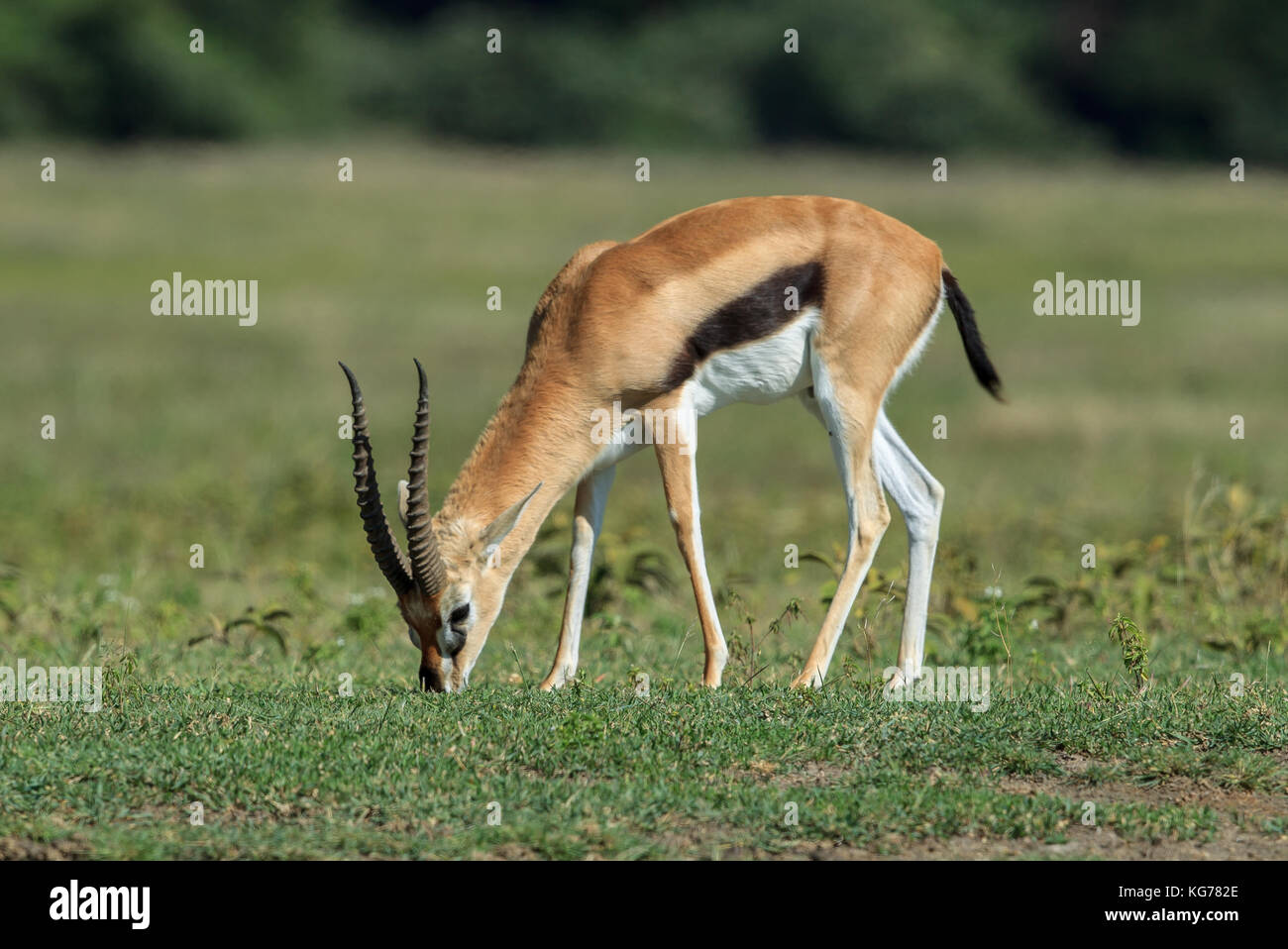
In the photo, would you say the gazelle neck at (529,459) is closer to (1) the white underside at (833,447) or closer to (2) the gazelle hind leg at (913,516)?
(1) the white underside at (833,447)

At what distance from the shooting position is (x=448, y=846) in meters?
5.54

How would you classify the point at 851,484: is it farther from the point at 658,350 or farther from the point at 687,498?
the point at 658,350

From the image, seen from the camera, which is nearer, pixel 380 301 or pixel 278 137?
pixel 380 301

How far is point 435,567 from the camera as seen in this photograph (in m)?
7.34

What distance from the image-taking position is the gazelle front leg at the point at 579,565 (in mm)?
7809

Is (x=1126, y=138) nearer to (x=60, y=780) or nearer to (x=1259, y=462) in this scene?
(x=1259, y=462)

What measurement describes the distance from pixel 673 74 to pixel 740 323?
42561 millimetres

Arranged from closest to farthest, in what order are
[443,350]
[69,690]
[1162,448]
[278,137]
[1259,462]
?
[69,690], [1259,462], [1162,448], [443,350], [278,137]

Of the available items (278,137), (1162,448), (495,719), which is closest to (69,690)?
(495,719)

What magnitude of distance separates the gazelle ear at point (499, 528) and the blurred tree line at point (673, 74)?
36757 millimetres

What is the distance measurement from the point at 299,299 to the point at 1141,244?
49.8 feet

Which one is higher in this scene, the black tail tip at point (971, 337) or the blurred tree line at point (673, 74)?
the blurred tree line at point (673, 74)

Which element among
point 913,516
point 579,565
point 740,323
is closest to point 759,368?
point 740,323

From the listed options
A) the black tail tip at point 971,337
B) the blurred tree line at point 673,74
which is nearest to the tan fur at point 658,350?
the black tail tip at point 971,337
